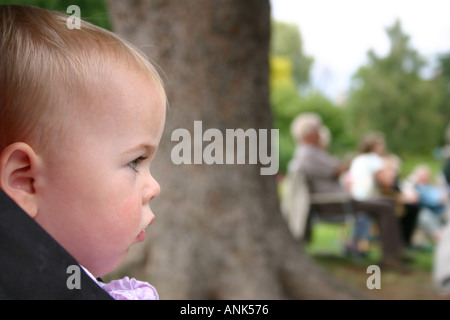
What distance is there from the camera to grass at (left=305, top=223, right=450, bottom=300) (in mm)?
5134

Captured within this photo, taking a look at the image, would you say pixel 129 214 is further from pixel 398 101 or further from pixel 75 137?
pixel 398 101

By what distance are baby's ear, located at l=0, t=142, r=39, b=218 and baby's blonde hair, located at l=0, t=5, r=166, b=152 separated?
0.9 inches

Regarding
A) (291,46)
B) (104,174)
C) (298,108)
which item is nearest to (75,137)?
(104,174)

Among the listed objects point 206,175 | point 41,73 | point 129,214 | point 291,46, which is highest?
point 291,46

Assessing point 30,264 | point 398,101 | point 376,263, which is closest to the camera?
point 30,264

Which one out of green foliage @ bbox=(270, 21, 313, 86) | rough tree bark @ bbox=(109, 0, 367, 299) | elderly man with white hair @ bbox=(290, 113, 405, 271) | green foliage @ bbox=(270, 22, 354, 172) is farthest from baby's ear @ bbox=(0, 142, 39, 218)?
green foliage @ bbox=(270, 21, 313, 86)

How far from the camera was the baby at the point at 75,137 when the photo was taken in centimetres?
78

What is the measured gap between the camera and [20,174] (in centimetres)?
79

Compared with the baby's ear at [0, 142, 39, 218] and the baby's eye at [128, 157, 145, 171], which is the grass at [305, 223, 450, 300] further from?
the baby's ear at [0, 142, 39, 218]

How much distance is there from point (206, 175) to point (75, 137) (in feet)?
7.55

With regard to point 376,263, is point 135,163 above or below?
below

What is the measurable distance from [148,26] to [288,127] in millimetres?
22172
